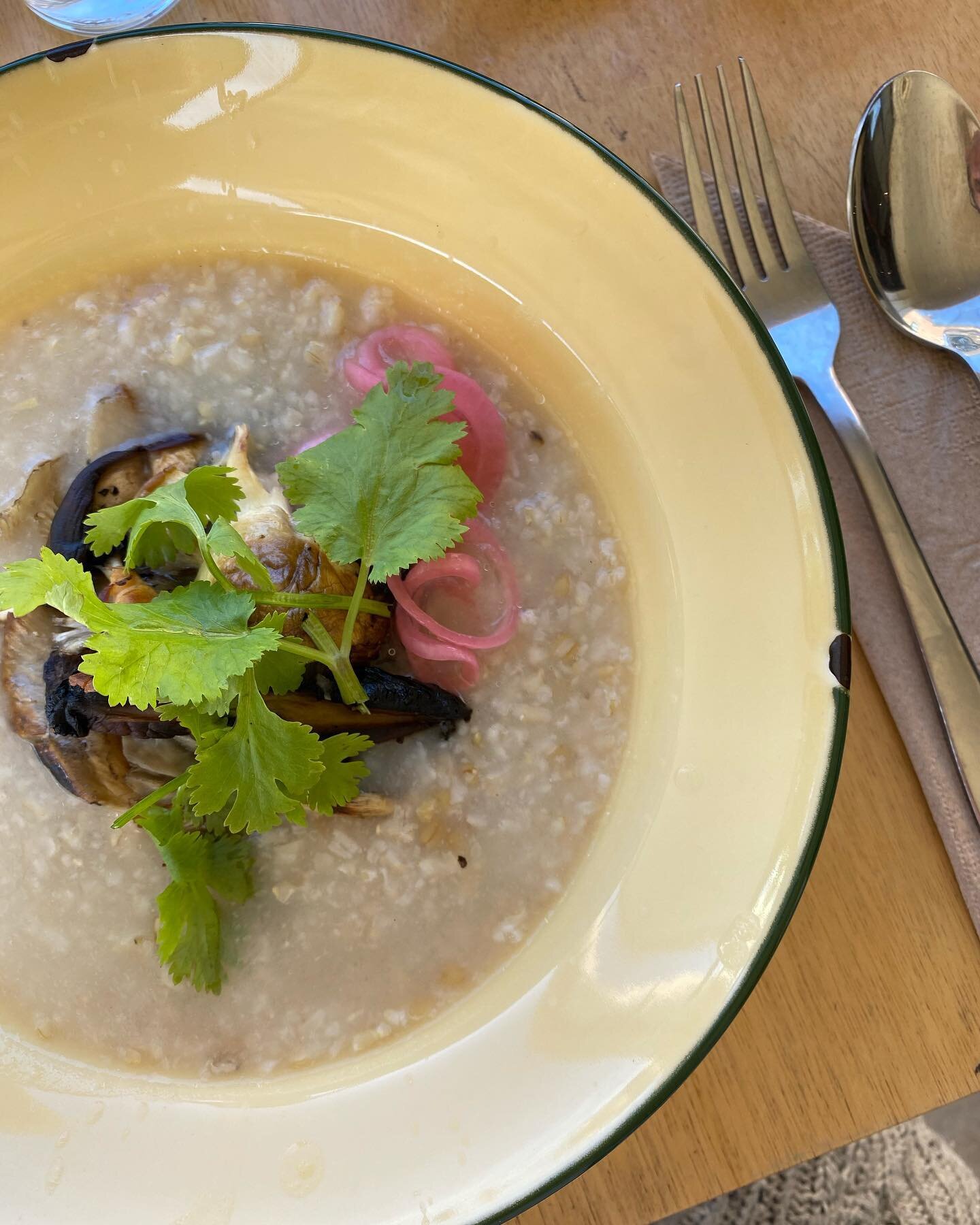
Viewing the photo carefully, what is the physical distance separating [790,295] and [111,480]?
0.86 metres

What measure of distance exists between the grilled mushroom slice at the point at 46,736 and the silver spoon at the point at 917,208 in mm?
1085

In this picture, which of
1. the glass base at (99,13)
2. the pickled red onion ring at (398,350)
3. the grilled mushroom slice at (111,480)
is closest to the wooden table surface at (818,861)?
the glass base at (99,13)

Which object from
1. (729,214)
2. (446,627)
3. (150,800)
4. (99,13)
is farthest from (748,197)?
(150,800)

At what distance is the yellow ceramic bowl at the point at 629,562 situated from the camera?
94cm

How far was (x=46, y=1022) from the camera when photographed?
108 centimetres

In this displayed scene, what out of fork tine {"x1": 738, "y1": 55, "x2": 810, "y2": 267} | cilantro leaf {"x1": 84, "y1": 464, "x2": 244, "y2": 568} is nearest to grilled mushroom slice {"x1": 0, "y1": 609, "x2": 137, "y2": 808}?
cilantro leaf {"x1": 84, "y1": 464, "x2": 244, "y2": 568}

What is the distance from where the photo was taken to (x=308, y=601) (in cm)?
96

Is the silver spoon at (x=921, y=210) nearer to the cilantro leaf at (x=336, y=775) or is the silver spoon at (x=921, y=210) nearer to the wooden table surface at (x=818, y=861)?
the wooden table surface at (x=818, y=861)

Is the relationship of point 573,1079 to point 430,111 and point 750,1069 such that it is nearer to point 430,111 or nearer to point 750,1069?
point 750,1069

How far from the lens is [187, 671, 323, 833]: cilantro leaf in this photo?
36.0 inches

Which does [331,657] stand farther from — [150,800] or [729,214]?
[729,214]

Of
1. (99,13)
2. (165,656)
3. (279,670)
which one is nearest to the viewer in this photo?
(165,656)

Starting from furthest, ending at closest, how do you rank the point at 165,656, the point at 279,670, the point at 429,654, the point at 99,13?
the point at 99,13 → the point at 429,654 → the point at 279,670 → the point at 165,656

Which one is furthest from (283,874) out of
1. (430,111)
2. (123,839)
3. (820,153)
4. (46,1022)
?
(820,153)
